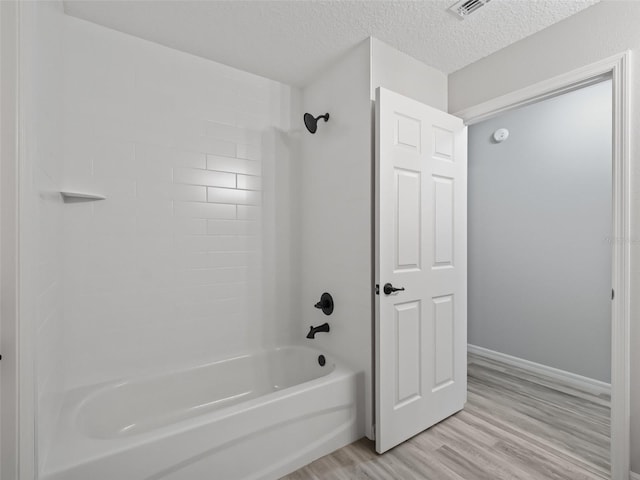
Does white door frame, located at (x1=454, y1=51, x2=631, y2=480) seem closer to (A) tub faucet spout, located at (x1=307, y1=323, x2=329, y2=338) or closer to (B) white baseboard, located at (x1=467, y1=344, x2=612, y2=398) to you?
(B) white baseboard, located at (x1=467, y1=344, x2=612, y2=398)

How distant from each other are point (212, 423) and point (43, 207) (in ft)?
3.65

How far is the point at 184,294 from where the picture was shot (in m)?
2.06

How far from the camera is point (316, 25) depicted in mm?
1793

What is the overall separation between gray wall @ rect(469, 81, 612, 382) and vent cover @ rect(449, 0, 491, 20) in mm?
1668

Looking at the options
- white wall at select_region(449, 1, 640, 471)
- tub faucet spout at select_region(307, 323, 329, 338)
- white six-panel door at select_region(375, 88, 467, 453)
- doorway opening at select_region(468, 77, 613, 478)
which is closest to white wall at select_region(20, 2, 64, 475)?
tub faucet spout at select_region(307, 323, 329, 338)

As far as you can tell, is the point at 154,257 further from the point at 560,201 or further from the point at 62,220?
the point at 560,201

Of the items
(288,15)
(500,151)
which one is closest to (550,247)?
(500,151)

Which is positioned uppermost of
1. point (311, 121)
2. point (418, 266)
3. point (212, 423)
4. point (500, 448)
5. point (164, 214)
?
point (311, 121)

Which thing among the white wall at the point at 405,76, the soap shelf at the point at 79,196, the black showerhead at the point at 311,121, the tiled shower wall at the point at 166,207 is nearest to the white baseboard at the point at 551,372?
the tiled shower wall at the point at 166,207

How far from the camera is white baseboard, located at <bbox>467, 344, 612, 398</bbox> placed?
8.26 ft

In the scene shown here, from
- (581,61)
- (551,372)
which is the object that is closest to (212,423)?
(581,61)

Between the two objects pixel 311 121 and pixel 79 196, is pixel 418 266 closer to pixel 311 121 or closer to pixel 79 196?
pixel 311 121

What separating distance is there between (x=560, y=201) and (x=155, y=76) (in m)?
3.24

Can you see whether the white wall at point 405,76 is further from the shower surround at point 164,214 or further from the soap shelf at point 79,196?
the soap shelf at point 79,196
